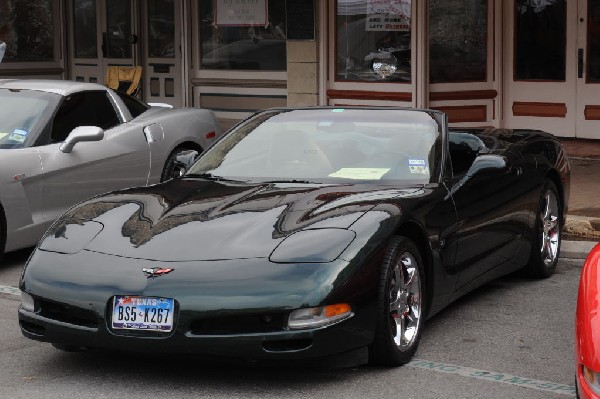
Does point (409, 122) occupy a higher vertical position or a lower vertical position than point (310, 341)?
higher

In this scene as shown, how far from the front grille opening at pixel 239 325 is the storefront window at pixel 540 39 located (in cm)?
1010

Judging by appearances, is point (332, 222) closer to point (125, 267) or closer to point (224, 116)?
point (125, 267)

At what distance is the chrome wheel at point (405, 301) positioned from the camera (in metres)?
6.31

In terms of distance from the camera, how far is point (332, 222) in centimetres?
624

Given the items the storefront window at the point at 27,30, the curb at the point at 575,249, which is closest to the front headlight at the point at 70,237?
the curb at the point at 575,249

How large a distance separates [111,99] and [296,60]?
228 inches

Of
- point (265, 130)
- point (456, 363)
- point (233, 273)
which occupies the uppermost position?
point (265, 130)

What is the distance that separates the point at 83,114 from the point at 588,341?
635 cm

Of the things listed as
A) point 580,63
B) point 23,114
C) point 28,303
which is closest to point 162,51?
point 580,63

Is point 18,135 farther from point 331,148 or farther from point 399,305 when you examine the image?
point 399,305

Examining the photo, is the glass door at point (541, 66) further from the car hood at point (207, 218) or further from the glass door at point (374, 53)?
the car hood at point (207, 218)

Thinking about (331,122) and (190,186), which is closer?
(190,186)

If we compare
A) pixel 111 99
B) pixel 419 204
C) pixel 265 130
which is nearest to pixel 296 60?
pixel 111 99

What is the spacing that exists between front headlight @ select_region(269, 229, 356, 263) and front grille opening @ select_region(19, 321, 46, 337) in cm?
124
